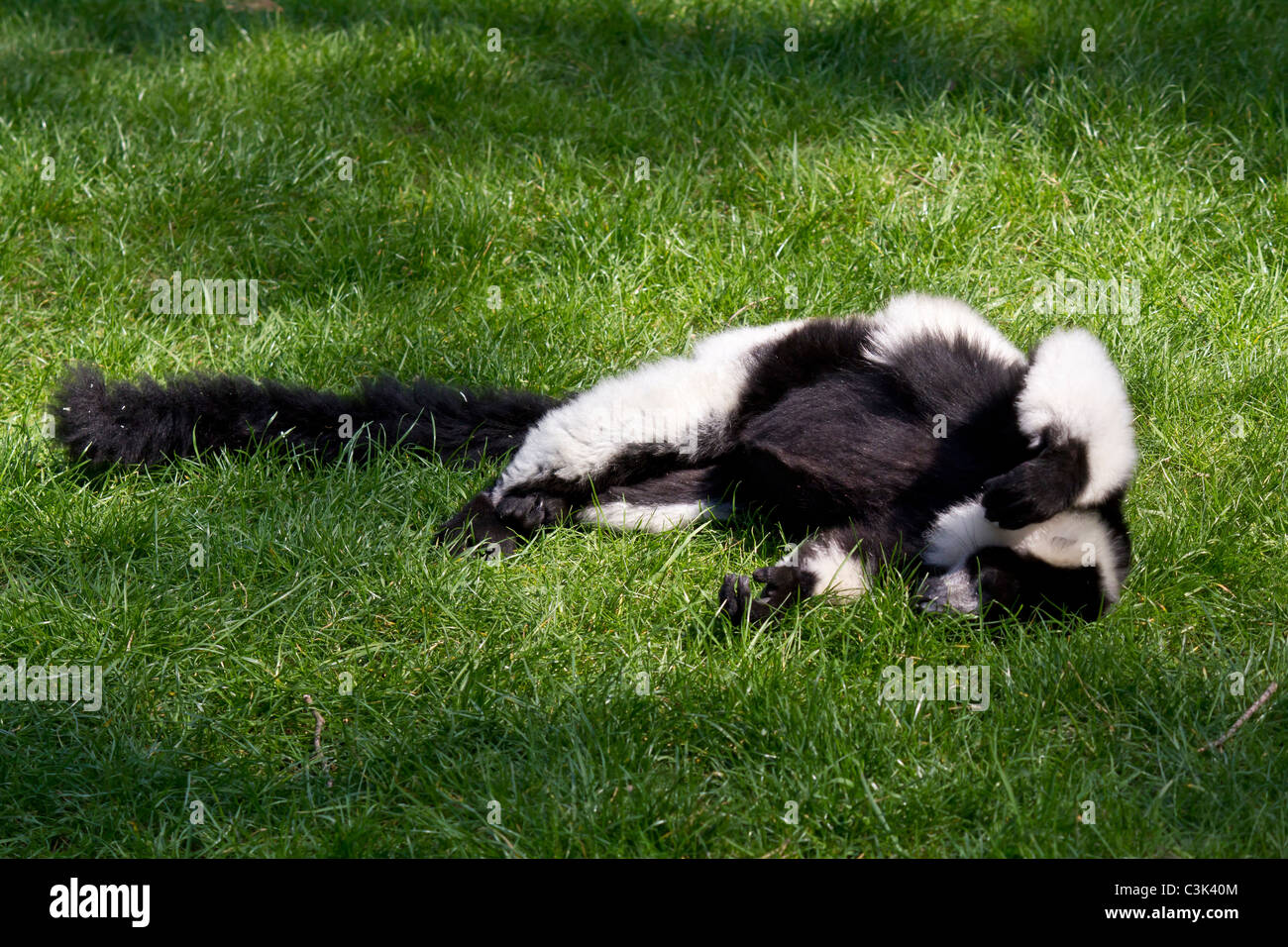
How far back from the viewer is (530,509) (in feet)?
12.4

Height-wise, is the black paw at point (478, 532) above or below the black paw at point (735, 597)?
below

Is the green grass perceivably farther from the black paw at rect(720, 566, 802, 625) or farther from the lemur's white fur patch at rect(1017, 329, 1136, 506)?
the lemur's white fur patch at rect(1017, 329, 1136, 506)

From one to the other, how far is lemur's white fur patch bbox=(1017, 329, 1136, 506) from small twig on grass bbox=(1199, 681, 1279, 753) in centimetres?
63

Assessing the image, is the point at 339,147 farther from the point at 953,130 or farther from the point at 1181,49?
the point at 1181,49

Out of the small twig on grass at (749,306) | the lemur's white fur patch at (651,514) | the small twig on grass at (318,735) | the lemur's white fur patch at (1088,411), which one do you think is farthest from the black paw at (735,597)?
the small twig on grass at (749,306)

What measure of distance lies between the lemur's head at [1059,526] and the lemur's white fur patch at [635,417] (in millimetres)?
847

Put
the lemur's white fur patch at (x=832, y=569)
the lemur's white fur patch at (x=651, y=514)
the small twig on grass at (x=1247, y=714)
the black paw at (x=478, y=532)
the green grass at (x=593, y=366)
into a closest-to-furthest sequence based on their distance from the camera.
Answer: the green grass at (x=593, y=366) → the small twig on grass at (x=1247, y=714) → the lemur's white fur patch at (x=832, y=569) → the black paw at (x=478, y=532) → the lemur's white fur patch at (x=651, y=514)

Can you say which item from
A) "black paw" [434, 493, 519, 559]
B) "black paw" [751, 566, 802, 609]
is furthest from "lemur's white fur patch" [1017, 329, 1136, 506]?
"black paw" [434, 493, 519, 559]

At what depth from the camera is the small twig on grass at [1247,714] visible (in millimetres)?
2980

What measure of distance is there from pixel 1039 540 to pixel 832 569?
560 mm

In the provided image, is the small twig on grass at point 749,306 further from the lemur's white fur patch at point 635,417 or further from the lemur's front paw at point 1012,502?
the lemur's front paw at point 1012,502

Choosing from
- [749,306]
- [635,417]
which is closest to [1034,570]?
[635,417]

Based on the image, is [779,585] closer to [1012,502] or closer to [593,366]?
[1012,502]

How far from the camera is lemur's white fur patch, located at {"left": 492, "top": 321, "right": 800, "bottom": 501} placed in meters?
3.81
